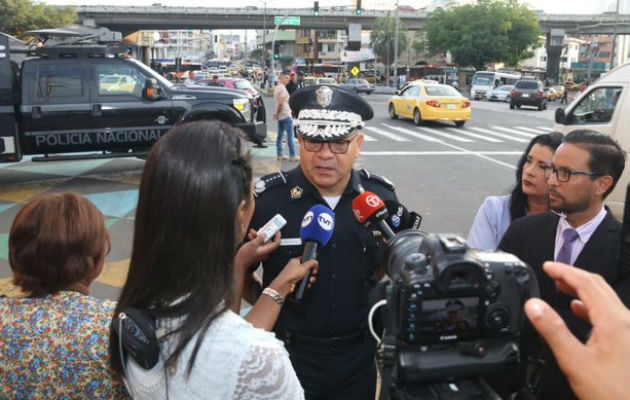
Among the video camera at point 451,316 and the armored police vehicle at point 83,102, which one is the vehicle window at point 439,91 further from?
the video camera at point 451,316

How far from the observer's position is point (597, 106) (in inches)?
273

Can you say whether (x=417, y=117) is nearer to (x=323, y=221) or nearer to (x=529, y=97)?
(x=529, y=97)

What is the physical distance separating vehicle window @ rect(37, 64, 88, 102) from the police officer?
7.09 m

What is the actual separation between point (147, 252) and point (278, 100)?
999 cm

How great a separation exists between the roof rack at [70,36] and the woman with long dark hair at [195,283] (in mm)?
8621

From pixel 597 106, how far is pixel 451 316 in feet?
22.0

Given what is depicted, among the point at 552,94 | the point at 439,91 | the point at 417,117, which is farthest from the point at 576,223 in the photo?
the point at 552,94

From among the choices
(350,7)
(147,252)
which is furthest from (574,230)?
(350,7)

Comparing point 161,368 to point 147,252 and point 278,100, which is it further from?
point 278,100

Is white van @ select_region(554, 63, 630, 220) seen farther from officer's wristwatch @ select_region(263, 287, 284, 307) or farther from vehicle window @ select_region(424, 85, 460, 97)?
vehicle window @ select_region(424, 85, 460, 97)

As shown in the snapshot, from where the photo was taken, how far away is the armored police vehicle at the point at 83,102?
26.8 ft

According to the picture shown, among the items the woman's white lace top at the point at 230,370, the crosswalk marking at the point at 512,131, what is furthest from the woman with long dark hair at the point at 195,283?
the crosswalk marking at the point at 512,131

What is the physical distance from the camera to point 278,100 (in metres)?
11.1

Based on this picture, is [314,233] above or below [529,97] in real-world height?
above
